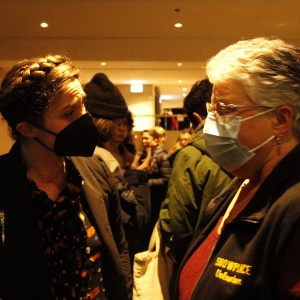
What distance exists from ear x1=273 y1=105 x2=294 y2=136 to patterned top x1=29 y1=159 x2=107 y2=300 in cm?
81

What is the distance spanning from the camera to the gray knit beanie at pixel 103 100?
2408 millimetres

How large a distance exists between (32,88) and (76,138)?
0.25 metres

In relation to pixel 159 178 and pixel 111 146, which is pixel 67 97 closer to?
pixel 111 146

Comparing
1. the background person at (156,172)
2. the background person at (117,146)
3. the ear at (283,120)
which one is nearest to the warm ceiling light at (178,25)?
the background person at (156,172)

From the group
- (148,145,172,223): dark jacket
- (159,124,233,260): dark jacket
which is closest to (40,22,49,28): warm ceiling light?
(148,145,172,223): dark jacket

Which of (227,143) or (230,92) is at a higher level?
(230,92)

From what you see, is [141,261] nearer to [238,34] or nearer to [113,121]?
[113,121]

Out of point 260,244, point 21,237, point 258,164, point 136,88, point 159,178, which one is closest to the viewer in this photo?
point 260,244

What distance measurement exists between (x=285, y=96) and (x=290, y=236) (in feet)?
1.27

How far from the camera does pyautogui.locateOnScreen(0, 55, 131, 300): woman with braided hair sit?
1358mm

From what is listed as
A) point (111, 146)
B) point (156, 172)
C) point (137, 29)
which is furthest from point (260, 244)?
point (137, 29)

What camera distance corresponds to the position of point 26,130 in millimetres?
1516

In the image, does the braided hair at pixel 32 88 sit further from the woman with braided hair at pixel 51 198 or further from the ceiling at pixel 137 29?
the ceiling at pixel 137 29

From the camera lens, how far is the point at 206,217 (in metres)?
1.43
